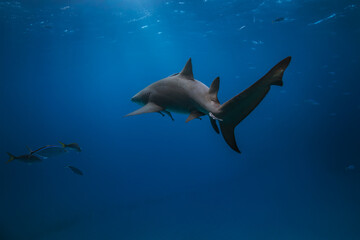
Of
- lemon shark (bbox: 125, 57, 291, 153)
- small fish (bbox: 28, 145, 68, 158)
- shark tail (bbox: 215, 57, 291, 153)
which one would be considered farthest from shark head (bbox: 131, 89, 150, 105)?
small fish (bbox: 28, 145, 68, 158)

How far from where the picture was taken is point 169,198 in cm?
2244

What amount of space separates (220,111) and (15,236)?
698 inches

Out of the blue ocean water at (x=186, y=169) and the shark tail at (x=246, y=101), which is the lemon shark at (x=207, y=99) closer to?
the shark tail at (x=246, y=101)

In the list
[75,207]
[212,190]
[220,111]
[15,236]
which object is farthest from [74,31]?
[220,111]

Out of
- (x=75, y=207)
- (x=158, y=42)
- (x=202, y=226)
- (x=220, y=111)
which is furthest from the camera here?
(x=158, y=42)

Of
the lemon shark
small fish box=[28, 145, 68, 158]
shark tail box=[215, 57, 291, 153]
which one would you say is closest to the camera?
shark tail box=[215, 57, 291, 153]

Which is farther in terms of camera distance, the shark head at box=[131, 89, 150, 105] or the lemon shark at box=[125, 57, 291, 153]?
the shark head at box=[131, 89, 150, 105]

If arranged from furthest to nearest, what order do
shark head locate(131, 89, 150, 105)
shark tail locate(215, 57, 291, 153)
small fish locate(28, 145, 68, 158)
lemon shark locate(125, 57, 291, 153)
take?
1. small fish locate(28, 145, 68, 158)
2. shark head locate(131, 89, 150, 105)
3. lemon shark locate(125, 57, 291, 153)
4. shark tail locate(215, 57, 291, 153)

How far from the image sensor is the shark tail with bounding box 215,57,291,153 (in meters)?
2.04

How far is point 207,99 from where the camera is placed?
2.81m

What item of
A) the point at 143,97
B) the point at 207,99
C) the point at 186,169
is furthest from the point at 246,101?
the point at 186,169

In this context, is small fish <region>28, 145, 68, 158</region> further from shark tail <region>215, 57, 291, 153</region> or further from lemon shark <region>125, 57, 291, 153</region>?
shark tail <region>215, 57, 291, 153</region>

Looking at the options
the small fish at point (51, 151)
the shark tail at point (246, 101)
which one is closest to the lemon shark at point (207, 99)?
→ the shark tail at point (246, 101)

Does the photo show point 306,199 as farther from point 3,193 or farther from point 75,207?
point 3,193
